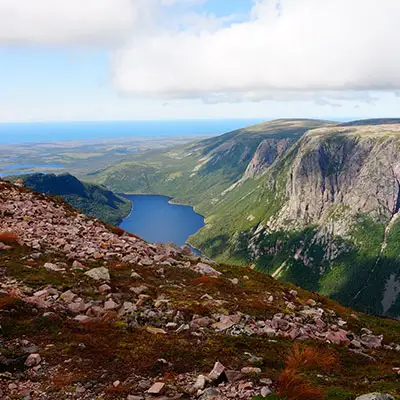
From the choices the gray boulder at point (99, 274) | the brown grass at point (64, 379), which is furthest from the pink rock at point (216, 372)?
the gray boulder at point (99, 274)

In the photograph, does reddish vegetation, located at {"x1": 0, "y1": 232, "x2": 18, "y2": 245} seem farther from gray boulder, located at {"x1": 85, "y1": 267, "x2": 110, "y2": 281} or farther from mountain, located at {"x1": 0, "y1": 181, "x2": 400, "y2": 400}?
gray boulder, located at {"x1": 85, "y1": 267, "x2": 110, "y2": 281}

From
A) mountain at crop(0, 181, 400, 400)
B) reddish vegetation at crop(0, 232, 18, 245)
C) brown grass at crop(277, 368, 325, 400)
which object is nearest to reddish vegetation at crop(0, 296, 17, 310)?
mountain at crop(0, 181, 400, 400)

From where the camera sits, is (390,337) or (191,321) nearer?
(191,321)

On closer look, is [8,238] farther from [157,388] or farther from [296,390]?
[296,390]

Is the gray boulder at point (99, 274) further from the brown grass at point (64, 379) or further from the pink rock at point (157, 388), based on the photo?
the pink rock at point (157, 388)

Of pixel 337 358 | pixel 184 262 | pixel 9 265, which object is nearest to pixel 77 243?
pixel 9 265

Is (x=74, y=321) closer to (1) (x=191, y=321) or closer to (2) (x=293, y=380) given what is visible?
(1) (x=191, y=321)
